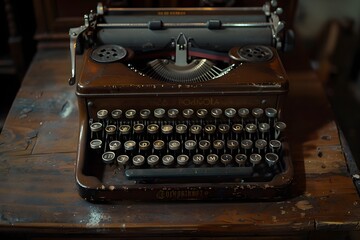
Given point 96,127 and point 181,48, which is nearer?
point 96,127

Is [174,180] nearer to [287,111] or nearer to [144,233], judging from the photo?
[144,233]

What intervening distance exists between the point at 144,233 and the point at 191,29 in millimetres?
651

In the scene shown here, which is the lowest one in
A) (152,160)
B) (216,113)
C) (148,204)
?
(148,204)

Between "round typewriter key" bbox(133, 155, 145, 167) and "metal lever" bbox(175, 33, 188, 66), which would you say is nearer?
"round typewriter key" bbox(133, 155, 145, 167)

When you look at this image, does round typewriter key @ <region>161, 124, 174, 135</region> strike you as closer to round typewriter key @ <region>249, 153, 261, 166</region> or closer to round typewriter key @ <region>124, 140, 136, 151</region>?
round typewriter key @ <region>124, 140, 136, 151</region>

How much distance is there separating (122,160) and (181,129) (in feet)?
0.61

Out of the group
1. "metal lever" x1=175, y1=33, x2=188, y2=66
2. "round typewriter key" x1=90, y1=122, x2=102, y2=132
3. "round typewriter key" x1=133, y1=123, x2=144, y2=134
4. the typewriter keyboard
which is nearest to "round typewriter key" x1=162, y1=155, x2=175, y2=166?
the typewriter keyboard

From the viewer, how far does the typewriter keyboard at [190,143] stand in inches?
52.6

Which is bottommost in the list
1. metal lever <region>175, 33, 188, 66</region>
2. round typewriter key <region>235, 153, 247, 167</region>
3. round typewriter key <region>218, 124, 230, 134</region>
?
round typewriter key <region>235, 153, 247, 167</region>

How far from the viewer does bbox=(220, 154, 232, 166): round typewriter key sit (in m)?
1.34

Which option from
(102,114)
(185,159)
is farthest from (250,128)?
(102,114)

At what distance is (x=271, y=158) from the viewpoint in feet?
4.45

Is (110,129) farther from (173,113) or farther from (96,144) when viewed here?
(173,113)

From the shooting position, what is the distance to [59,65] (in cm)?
189
